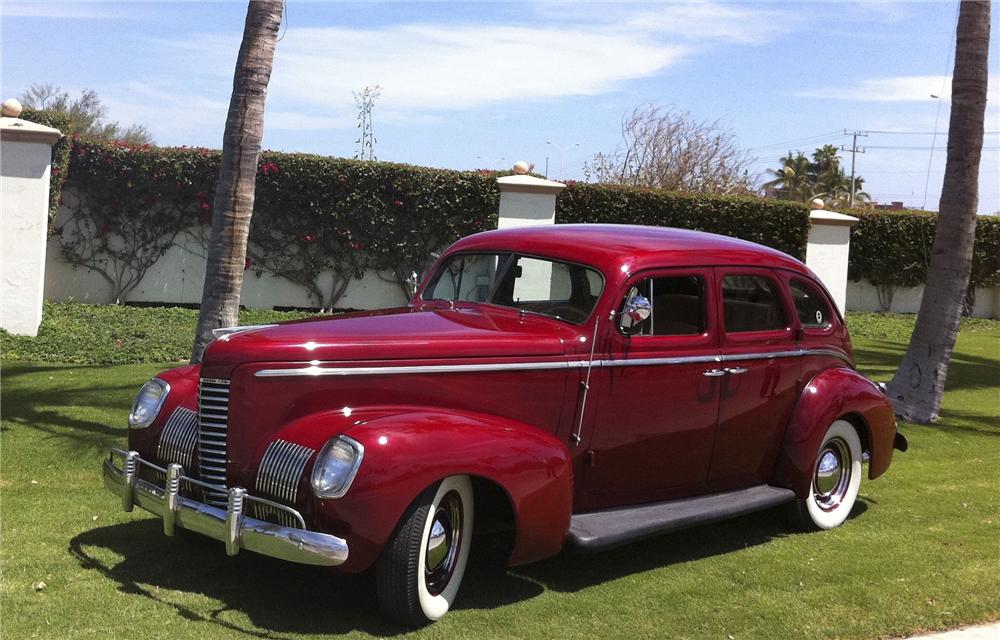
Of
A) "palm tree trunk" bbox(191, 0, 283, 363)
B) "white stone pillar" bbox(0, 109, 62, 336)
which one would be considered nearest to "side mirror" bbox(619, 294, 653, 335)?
"palm tree trunk" bbox(191, 0, 283, 363)

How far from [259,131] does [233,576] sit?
3646 mm

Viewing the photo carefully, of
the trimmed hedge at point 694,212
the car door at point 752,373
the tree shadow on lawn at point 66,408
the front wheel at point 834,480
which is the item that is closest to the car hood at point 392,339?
the car door at point 752,373

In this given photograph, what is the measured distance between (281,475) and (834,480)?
12.7 ft

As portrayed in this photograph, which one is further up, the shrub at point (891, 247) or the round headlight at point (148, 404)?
the shrub at point (891, 247)

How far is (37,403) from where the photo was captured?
838cm

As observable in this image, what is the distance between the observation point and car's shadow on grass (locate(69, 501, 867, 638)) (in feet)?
14.4

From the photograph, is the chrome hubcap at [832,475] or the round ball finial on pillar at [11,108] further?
the round ball finial on pillar at [11,108]

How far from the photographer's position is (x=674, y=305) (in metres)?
5.66

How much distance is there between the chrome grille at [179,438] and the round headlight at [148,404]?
5.6 inches

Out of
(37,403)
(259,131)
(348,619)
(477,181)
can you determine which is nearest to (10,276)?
(37,403)

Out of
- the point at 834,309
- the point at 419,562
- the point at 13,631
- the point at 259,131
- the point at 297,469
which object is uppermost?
the point at 259,131

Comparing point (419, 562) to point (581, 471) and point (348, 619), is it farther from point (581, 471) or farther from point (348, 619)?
point (581, 471)

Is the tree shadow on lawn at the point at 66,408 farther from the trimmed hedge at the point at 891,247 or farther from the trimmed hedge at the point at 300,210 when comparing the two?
the trimmed hedge at the point at 891,247

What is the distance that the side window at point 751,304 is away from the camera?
19.4 ft
